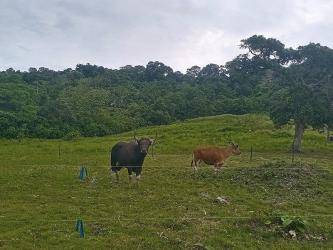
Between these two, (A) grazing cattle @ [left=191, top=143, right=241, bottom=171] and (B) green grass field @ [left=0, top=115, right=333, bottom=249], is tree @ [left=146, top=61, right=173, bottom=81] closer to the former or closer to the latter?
(B) green grass field @ [left=0, top=115, right=333, bottom=249]

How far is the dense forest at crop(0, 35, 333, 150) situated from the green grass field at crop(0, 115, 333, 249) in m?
13.4

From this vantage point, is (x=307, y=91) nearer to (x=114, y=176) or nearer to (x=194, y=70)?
(x=114, y=176)

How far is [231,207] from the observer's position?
1855 centimetres

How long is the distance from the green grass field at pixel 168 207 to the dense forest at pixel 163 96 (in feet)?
43.9

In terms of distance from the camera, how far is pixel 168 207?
18.1 m

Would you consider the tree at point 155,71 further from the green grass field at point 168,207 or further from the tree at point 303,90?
the green grass field at point 168,207

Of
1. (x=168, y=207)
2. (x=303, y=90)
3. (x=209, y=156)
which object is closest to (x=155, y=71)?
(x=303, y=90)

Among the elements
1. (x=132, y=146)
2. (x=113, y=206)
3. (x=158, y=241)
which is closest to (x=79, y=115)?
(x=132, y=146)

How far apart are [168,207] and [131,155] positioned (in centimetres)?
550

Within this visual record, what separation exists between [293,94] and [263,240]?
2895cm

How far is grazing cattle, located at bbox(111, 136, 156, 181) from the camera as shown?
22.7 meters

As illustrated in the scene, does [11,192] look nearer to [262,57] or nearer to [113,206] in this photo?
[113,206]

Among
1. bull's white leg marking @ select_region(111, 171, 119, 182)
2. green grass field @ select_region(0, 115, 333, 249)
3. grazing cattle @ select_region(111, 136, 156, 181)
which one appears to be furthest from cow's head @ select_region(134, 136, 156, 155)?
bull's white leg marking @ select_region(111, 171, 119, 182)

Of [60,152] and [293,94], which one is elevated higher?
[293,94]
